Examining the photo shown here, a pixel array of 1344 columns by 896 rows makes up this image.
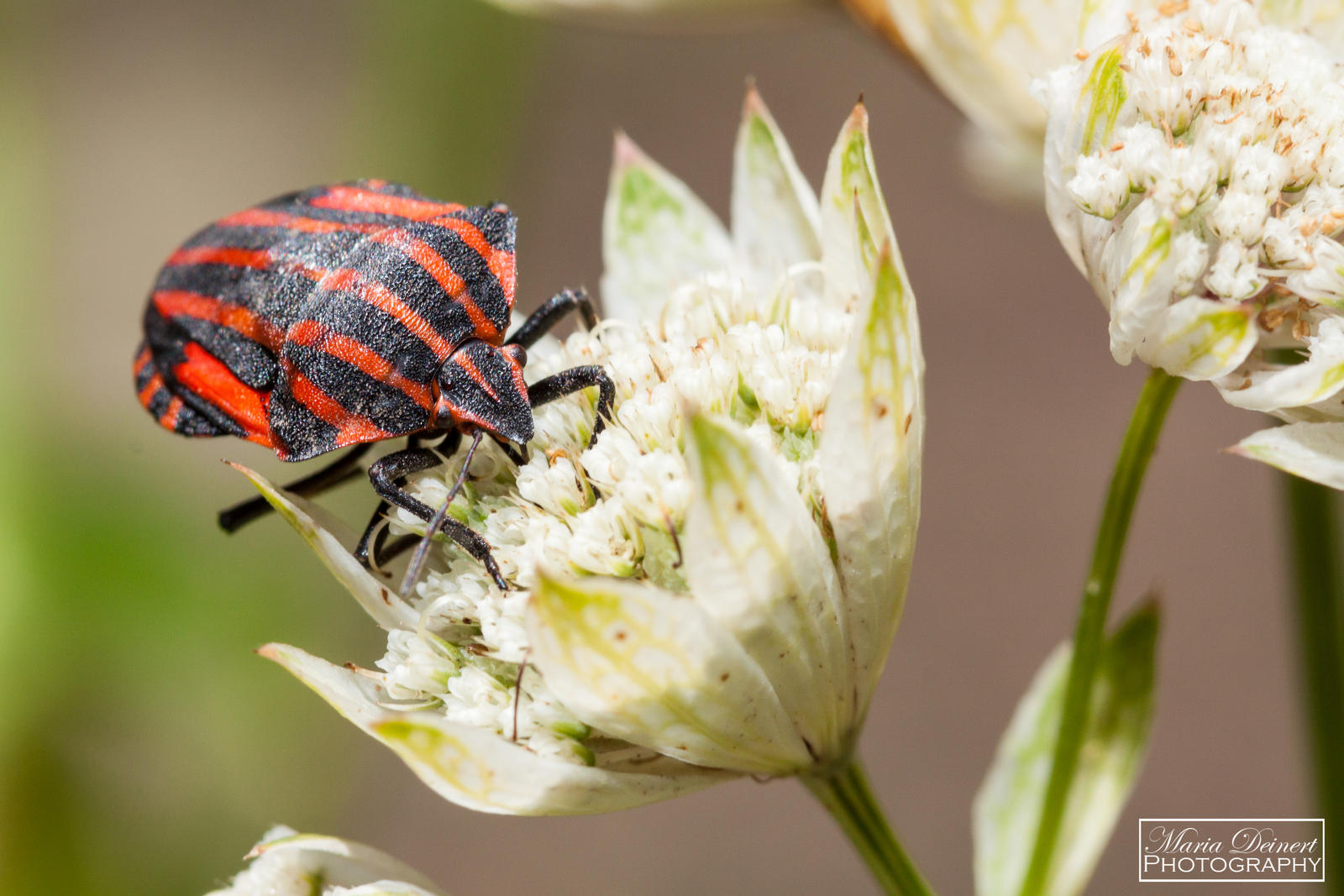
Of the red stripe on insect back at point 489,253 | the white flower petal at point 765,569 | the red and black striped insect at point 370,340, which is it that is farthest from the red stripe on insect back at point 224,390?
the white flower petal at point 765,569

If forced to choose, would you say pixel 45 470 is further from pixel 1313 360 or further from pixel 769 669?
pixel 1313 360

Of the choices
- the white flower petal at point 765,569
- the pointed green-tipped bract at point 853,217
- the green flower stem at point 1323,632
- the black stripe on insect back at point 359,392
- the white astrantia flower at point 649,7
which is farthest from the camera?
the white astrantia flower at point 649,7

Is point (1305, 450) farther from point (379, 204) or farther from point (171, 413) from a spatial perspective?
point (171, 413)

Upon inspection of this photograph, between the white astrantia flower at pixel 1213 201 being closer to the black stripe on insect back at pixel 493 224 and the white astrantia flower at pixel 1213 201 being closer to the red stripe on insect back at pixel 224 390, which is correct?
the black stripe on insect back at pixel 493 224

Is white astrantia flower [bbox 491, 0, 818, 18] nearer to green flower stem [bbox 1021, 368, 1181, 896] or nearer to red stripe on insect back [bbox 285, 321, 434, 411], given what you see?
red stripe on insect back [bbox 285, 321, 434, 411]

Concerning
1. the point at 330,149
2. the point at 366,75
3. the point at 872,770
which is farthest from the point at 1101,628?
the point at 330,149

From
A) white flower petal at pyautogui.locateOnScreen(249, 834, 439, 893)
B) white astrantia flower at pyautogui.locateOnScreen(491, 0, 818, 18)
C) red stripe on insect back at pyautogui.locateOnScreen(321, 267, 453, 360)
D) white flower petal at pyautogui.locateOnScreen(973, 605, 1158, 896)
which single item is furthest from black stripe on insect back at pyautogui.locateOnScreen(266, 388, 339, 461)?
white flower petal at pyautogui.locateOnScreen(973, 605, 1158, 896)
